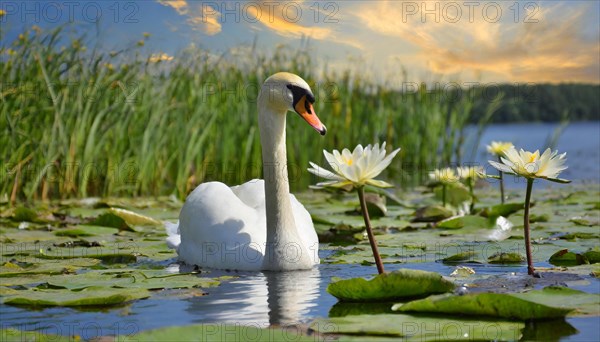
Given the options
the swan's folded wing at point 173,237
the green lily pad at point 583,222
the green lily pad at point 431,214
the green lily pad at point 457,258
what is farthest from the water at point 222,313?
the green lily pad at point 431,214

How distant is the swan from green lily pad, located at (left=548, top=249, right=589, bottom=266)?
1349 mm

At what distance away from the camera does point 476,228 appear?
21.5ft

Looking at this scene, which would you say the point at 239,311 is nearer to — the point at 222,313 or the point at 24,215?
the point at 222,313

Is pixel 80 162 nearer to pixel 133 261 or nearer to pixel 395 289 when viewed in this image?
pixel 133 261

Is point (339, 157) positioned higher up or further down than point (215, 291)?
higher up

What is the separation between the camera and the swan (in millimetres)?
4930

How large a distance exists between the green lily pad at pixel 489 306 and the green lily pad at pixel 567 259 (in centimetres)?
160

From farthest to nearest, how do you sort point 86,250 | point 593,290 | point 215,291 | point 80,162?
point 80,162 < point 86,250 < point 215,291 < point 593,290

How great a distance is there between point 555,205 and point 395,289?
531cm

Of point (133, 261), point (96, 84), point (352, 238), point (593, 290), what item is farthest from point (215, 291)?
point (96, 84)

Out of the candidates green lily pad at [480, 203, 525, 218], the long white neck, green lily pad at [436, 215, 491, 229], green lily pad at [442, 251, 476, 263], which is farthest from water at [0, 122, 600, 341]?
green lily pad at [480, 203, 525, 218]

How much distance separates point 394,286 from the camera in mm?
3625

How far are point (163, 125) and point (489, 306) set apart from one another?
7443 millimetres

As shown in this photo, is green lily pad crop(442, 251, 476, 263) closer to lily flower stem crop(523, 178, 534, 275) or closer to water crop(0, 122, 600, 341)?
water crop(0, 122, 600, 341)
